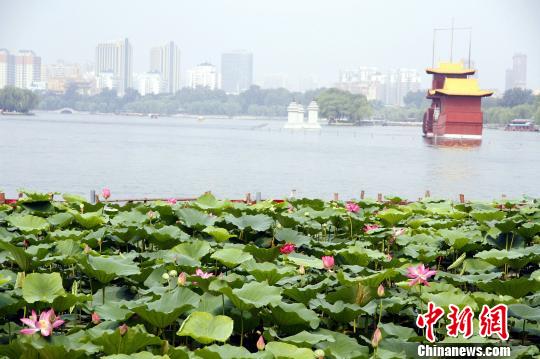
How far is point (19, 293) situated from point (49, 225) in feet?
5.49

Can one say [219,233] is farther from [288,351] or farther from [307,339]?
[288,351]

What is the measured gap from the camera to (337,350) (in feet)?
10.0

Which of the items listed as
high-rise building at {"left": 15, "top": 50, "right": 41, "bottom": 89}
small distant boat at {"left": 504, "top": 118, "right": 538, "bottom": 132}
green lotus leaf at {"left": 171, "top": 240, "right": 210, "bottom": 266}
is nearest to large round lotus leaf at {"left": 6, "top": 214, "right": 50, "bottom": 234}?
green lotus leaf at {"left": 171, "top": 240, "right": 210, "bottom": 266}

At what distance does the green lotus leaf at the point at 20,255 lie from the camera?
3.85 meters

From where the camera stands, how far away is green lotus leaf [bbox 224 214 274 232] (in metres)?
5.05

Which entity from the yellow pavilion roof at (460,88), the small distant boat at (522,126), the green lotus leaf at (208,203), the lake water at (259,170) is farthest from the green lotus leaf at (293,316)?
the small distant boat at (522,126)

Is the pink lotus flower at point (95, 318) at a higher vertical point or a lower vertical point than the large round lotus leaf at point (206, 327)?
lower

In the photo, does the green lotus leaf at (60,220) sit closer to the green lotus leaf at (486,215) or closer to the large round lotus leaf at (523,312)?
the green lotus leaf at (486,215)

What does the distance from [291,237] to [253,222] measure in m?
0.31

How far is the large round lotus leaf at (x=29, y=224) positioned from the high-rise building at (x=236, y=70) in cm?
18655

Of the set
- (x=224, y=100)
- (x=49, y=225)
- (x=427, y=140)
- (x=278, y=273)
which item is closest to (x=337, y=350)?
(x=278, y=273)

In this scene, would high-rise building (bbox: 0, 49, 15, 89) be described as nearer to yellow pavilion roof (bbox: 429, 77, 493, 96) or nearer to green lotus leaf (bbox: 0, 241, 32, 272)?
yellow pavilion roof (bbox: 429, 77, 493, 96)

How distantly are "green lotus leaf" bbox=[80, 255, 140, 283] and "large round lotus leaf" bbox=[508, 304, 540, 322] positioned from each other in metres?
1.52

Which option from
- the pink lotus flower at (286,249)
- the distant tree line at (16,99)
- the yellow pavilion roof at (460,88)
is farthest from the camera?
the distant tree line at (16,99)
